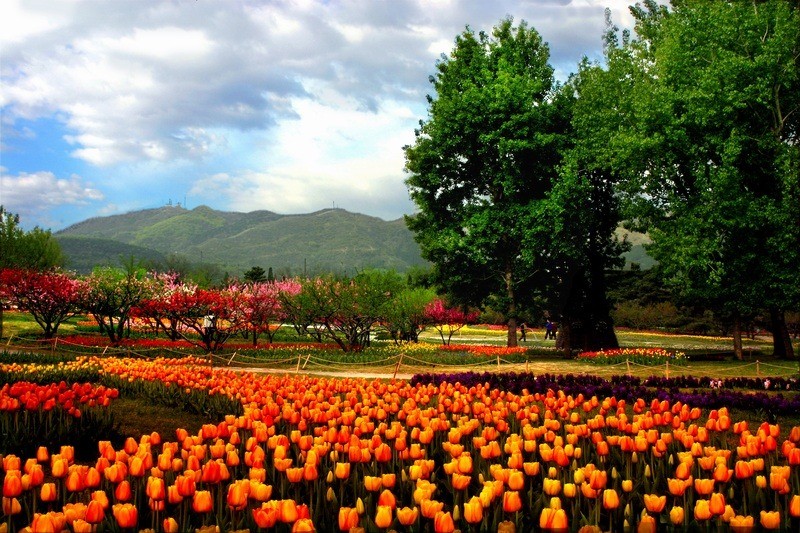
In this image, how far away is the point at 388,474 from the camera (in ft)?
14.6

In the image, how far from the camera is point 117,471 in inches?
176

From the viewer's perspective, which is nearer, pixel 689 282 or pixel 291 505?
pixel 291 505

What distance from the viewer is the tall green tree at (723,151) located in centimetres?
2317

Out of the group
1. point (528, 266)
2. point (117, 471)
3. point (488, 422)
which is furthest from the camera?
point (528, 266)

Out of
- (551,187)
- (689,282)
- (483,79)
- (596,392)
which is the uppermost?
(483,79)

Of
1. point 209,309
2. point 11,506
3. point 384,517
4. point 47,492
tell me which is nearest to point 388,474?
point 384,517

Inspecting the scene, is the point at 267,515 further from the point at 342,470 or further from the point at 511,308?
the point at 511,308

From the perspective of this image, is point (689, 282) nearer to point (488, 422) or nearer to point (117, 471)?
point (488, 422)

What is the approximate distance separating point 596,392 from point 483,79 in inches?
881

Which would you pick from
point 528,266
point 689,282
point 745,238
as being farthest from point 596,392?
point 528,266

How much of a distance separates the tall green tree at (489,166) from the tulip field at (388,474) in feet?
70.9

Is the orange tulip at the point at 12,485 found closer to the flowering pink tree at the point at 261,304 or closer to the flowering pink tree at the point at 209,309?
the flowering pink tree at the point at 209,309

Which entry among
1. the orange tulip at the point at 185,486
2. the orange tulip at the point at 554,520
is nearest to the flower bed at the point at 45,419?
the orange tulip at the point at 185,486

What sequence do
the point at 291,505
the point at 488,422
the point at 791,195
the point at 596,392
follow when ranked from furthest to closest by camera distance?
1. the point at 791,195
2. the point at 596,392
3. the point at 488,422
4. the point at 291,505
